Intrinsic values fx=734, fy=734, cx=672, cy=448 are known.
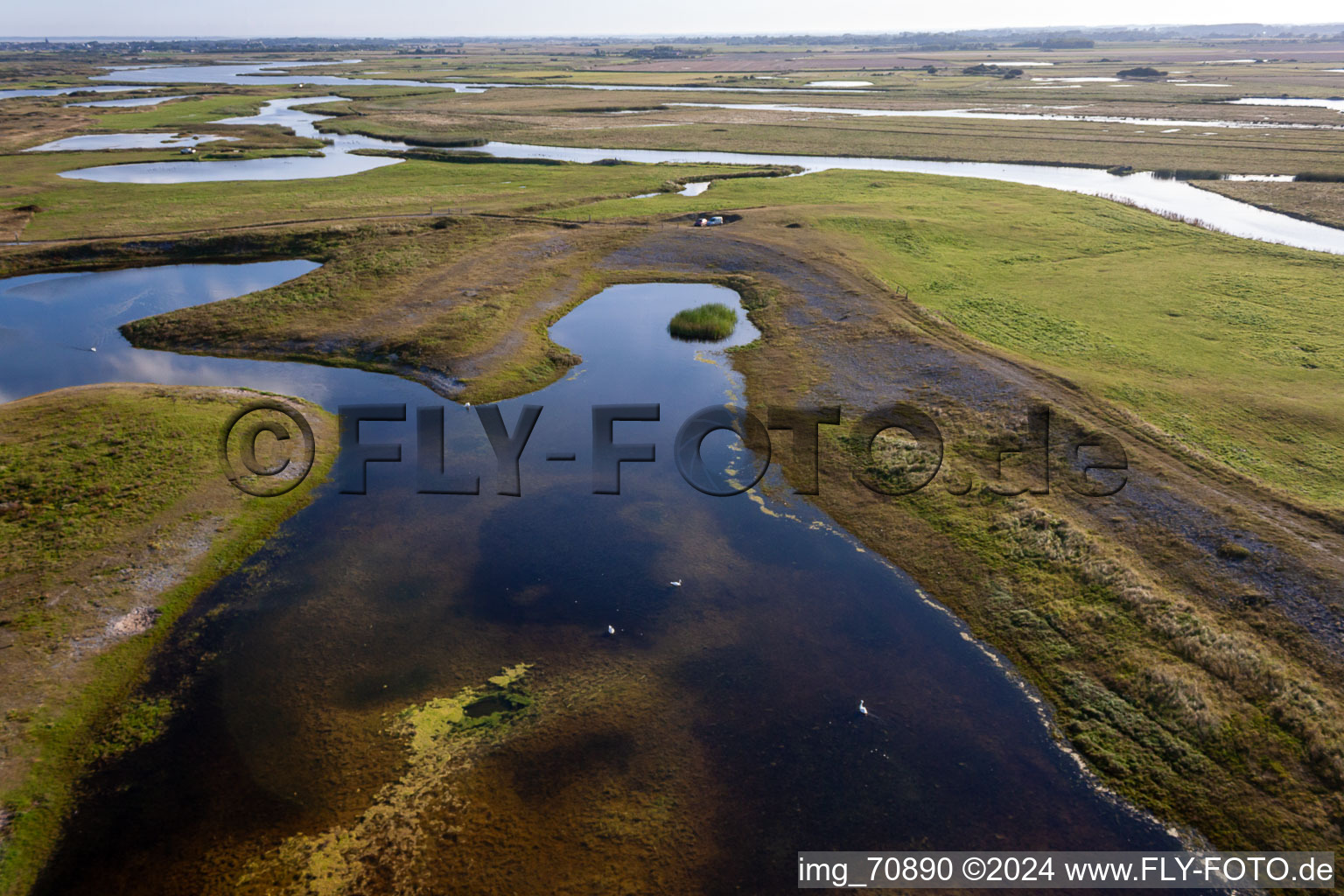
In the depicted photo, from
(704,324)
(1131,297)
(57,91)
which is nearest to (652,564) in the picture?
(704,324)

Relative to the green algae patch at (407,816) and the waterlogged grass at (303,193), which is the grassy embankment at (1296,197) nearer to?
the waterlogged grass at (303,193)

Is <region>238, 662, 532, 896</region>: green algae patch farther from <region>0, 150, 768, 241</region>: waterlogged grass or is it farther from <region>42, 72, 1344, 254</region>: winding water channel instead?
<region>42, 72, 1344, 254</region>: winding water channel

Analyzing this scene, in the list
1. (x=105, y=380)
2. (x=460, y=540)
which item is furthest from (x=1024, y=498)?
(x=105, y=380)

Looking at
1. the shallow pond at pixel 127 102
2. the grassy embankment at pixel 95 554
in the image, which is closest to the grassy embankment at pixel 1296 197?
the grassy embankment at pixel 95 554

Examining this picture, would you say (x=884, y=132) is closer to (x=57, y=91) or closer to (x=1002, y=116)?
(x=1002, y=116)

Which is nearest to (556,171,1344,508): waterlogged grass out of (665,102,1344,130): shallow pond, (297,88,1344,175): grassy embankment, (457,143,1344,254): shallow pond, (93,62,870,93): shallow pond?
(457,143,1344,254): shallow pond

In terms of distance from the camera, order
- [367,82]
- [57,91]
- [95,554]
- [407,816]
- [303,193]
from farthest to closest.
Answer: [367,82]
[57,91]
[303,193]
[95,554]
[407,816]

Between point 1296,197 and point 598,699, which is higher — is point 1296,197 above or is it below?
above
